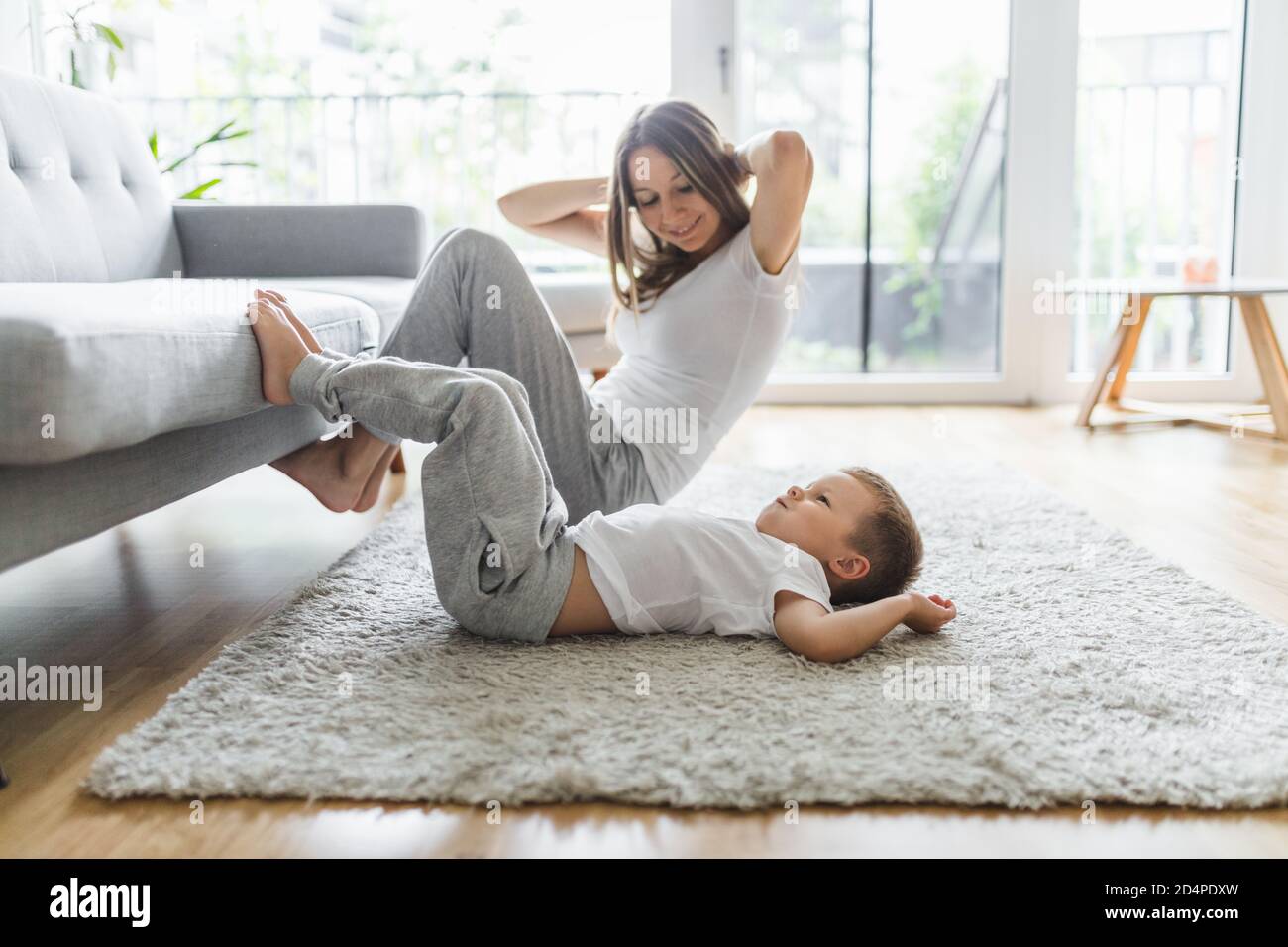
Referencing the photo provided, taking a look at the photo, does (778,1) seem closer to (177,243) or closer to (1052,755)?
(177,243)

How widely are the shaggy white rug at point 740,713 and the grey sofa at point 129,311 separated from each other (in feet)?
0.77

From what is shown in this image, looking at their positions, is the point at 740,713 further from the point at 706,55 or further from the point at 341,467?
the point at 706,55

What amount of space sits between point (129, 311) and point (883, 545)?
0.89m

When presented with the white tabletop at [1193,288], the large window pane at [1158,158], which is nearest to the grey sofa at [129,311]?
the white tabletop at [1193,288]

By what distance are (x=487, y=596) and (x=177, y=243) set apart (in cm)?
162

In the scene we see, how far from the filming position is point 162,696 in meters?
1.21

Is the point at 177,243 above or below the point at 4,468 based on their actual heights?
above

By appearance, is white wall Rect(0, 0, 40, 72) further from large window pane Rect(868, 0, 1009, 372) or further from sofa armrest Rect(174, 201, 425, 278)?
large window pane Rect(868, 0, 1009, 372)

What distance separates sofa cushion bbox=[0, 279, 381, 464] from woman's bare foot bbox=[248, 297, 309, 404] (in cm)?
1

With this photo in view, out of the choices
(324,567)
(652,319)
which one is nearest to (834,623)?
(652,319)

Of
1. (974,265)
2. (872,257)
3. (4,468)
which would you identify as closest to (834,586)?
(4,468)

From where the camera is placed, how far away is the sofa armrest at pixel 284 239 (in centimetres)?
246

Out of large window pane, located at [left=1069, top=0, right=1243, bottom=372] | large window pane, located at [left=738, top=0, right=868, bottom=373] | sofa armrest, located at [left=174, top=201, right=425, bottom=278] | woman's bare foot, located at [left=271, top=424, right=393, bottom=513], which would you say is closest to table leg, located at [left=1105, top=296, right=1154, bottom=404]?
large window pane, located at [left=1069, top=0, right=1243, bottom=372]

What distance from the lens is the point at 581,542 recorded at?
4.33ft
